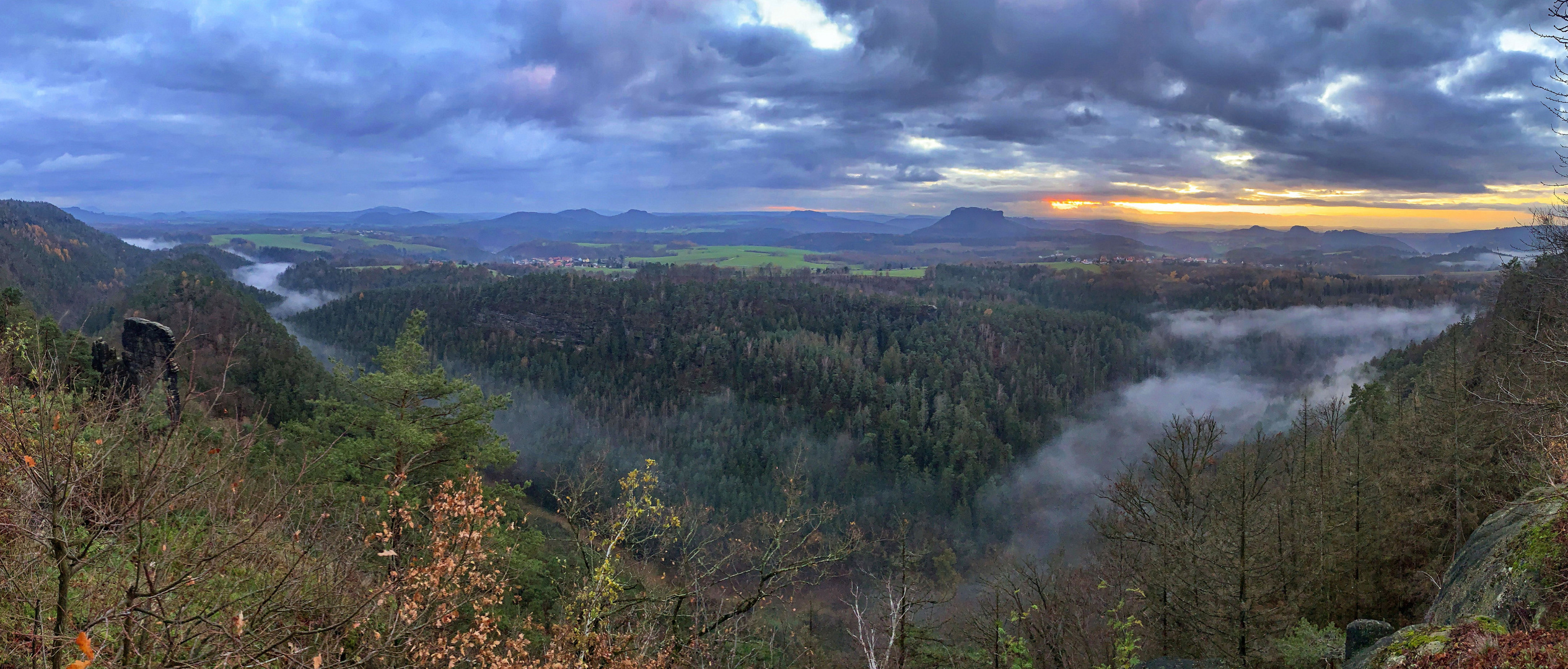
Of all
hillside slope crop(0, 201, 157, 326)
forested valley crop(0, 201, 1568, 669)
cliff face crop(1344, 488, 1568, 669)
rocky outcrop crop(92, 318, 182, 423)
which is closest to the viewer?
forested valley crop(0, 201, 1568, 669)

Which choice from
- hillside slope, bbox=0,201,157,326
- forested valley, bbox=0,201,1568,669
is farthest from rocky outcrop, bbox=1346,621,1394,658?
hillside slope, bbox=0,201,157,326

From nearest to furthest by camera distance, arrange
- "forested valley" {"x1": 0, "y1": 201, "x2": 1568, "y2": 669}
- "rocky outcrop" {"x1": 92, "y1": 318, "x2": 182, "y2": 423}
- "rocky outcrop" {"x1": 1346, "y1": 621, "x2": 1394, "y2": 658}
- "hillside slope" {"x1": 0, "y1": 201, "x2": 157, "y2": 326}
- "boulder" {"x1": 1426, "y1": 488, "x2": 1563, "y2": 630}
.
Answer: "forested valley" {"x1": 0, "y1": 201, "x2": 1568, "y2": 669} < "boulder" {"x1": 1426, "y1": 488, "x2": 1563, "y2": 630} < "rocky outcrop" {"x1": 1346, "y1": 621, "x2": 1394, "y2": 658} < "rocky outcrop" {"x1": 92, "y1": 318, "x2": 182, "y2": 423} < "hillside slope" {"x1": 0, "y1": 201, "x2": 157, "y2": 326}

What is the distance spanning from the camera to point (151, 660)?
6422 millimetres

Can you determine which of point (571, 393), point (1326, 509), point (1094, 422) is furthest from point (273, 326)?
point (1094, 422)

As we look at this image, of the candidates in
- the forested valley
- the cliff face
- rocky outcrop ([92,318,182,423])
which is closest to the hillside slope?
the forested valley

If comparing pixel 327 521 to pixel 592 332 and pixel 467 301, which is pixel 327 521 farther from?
pixel 467 301

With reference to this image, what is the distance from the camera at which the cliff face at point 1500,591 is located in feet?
31.6

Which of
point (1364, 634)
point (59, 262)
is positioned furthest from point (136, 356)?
point (59, 262)

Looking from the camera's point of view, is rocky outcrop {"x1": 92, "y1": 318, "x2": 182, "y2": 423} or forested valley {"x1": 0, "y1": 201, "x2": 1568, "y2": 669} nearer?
forested valley {"x1": 0, "y1": 201, "x2": 1568, "y2": 669}

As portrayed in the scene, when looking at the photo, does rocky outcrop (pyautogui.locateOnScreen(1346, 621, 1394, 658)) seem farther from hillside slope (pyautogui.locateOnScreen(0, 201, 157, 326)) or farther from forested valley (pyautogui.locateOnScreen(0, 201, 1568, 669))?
hillside slope (pyautogui.locateOnScreen(0, 201, 157, 326))

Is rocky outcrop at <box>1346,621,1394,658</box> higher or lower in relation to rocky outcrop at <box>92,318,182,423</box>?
lower

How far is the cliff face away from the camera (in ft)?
31.6

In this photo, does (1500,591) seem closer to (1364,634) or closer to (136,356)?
(1364,634)

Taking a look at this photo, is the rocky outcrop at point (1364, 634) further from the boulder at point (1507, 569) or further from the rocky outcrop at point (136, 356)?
the rocky outcrop at point (136, 356)
